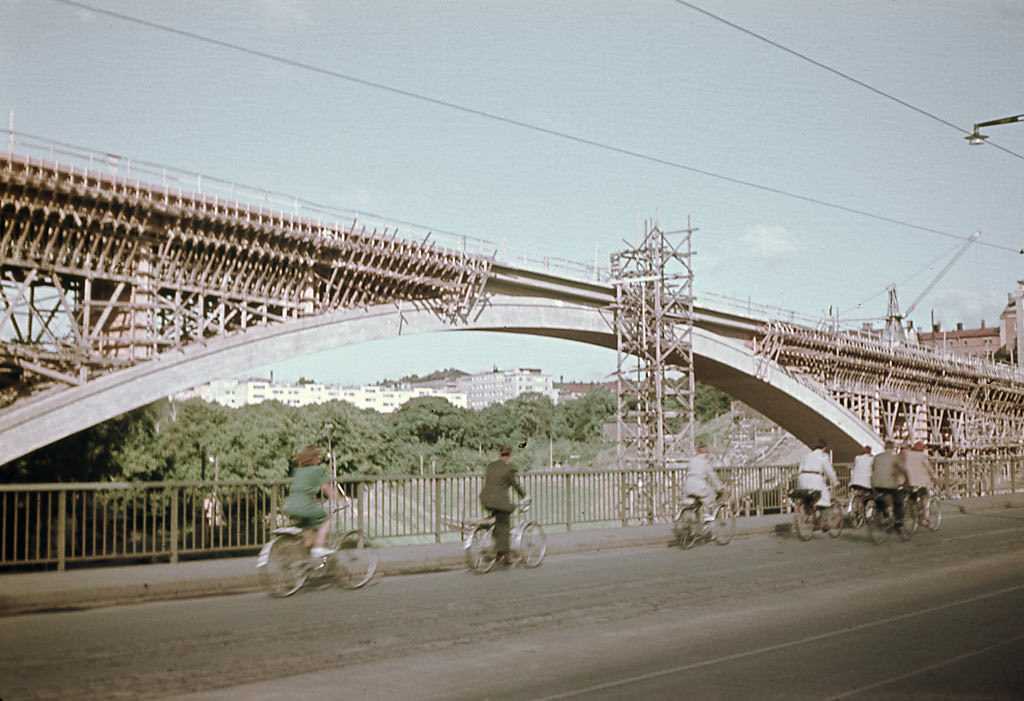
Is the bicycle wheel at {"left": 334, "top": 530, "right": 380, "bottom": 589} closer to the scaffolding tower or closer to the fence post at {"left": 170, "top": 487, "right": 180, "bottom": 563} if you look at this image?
the fence post at {"left": 170, "top": 487, "right": 180, "bottom": 563}

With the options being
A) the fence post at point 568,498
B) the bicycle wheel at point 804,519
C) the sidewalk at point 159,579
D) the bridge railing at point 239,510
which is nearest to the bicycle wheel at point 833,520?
the bicycle wheel at point 804,519

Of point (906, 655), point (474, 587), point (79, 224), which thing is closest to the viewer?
point (906, 655)

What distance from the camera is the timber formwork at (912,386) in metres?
60.1

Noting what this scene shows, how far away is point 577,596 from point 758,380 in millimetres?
49306

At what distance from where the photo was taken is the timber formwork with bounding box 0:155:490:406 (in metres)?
27.0

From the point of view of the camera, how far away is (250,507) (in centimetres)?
1492

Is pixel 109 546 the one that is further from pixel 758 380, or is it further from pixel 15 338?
pixel 758 380

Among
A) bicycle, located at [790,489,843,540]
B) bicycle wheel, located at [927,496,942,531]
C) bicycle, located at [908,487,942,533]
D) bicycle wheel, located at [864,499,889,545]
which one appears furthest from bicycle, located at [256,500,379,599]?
bicycle wheel, located at [927,496,942,531]

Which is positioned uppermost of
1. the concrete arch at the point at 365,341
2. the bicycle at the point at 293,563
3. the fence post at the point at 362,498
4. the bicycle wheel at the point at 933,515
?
the concrete arch at the point at 365,341

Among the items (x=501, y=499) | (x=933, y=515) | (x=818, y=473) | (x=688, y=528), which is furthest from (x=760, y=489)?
(x=501, y=499)

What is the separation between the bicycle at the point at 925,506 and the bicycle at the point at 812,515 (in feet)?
4.88

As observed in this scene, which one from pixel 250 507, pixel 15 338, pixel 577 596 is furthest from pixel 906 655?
pixel 15 338

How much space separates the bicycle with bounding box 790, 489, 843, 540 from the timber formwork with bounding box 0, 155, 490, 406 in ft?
67.2

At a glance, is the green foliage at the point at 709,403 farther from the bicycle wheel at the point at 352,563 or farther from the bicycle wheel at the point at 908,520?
the bicycle wheel at the point at 352,563
